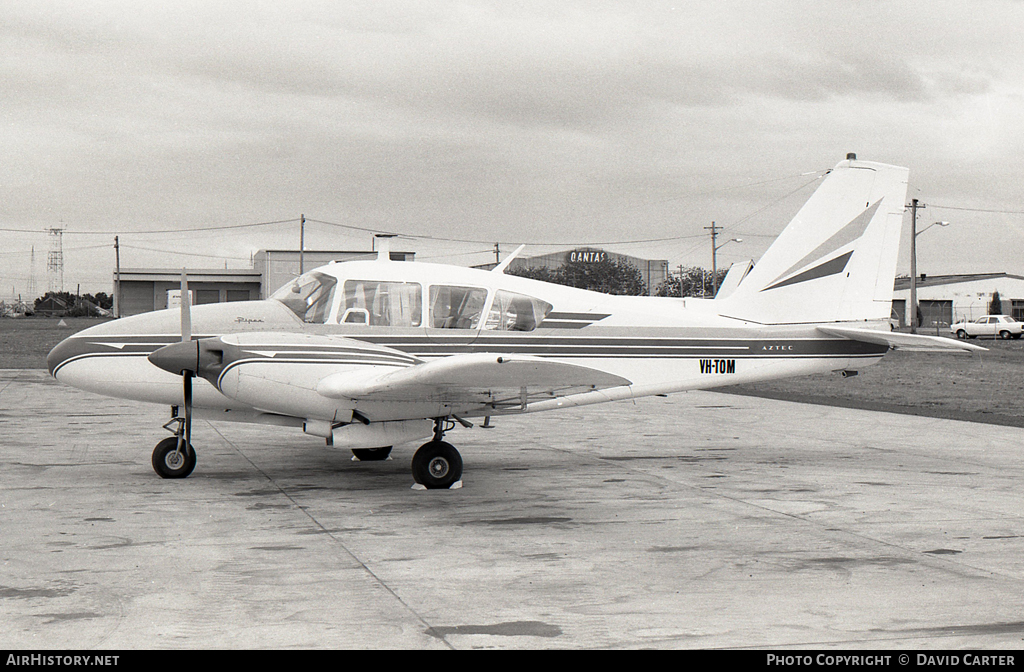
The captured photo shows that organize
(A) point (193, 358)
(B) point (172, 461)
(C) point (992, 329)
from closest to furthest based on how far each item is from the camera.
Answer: (A) point (193, 358) < (B) point (172, 461) < (C) point (992, 329)

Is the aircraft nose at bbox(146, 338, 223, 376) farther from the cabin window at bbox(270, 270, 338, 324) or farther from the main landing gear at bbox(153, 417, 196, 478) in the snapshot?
the cabin window at bbox(270, 270, 338, 324)

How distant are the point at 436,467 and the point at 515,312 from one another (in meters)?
2.15

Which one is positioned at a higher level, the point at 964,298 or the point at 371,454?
the point at 964,298

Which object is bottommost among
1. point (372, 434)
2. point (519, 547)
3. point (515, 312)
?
point (519, 547)

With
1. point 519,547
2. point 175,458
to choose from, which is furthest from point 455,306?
point 519,547

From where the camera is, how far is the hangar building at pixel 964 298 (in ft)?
294

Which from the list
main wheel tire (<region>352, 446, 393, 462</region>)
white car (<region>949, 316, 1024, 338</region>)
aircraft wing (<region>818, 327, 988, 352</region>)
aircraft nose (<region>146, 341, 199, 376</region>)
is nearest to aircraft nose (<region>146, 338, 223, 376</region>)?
aircraft nose (<region>146, 341, 199, 376</region>)

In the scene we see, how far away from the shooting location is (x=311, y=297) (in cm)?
1045

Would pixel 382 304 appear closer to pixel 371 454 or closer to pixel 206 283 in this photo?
pixel 371 454

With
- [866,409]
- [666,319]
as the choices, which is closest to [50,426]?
[666,319]

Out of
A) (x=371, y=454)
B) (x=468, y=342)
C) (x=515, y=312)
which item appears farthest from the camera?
(x=371, y=454)

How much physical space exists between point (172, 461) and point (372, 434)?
7.33 ft

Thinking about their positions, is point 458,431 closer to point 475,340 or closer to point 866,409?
point 475,340

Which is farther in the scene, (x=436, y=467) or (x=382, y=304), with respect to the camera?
(x=382, y=304)
